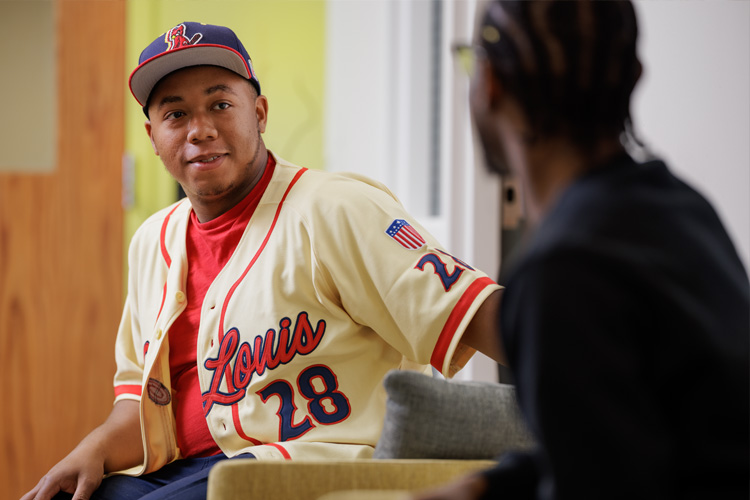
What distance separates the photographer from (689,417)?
0.57 meters

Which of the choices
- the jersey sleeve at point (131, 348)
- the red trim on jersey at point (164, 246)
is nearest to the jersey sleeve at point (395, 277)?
the red trim on jersey at point (164, 246)

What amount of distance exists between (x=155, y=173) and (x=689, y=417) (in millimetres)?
2712

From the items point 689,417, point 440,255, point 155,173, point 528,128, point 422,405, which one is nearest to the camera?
point 689,417

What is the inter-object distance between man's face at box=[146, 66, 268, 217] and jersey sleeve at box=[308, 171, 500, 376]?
215 mm

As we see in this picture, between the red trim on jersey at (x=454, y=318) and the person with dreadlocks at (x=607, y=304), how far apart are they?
20.4 inches

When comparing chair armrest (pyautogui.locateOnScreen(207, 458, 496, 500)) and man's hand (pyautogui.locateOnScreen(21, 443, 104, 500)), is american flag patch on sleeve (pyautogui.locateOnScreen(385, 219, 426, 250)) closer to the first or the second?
chair armrest (pyautogui.locateOnScreen(207, 458, 496, 500))

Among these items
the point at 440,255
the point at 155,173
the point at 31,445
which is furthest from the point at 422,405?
the point at 155,173

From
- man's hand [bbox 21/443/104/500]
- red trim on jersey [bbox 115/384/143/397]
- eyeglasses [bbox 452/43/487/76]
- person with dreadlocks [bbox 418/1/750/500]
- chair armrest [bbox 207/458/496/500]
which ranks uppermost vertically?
eyeglasses [bbox 452/43/487/76]

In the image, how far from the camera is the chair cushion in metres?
1.05

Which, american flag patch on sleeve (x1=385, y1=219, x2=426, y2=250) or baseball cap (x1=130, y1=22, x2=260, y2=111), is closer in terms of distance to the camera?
→ american flag patch on sleeve (x1=385, y1=219, x2=426, y2=250)

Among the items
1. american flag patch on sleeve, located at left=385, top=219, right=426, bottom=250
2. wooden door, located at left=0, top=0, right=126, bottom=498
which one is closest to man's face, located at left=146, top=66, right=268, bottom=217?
american flag patch on sleeve, located at left=385, top=219, right=426, bottom=250

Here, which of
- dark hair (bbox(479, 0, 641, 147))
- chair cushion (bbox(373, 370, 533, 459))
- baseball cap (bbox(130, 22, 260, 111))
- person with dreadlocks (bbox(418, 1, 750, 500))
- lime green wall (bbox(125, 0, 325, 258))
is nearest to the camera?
person with dreadlocks (bbox(418, 1, 750, 500))

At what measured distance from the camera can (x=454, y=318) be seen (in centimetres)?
120

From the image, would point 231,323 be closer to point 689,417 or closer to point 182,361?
point 182,361
